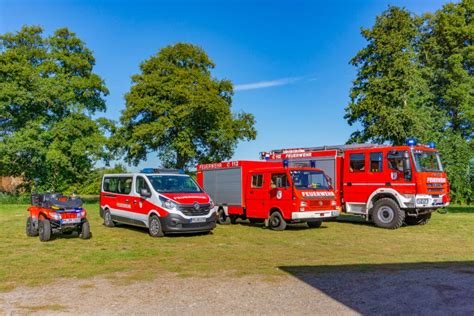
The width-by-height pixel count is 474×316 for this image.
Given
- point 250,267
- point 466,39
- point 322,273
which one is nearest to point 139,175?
point 250,267

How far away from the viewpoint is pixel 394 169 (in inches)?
587

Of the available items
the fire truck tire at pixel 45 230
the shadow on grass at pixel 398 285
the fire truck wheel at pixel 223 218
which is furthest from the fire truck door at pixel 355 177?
the fire truck tire at pixel 45 230

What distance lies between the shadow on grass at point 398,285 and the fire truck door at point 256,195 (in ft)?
22.8

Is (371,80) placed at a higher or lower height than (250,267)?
higher

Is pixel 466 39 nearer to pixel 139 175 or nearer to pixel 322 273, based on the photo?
pixel 139 175

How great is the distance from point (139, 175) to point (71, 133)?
60.5 feet

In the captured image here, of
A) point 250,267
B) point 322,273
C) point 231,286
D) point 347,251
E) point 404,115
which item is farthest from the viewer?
point 404,115

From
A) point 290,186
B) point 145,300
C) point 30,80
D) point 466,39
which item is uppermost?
point 466,39

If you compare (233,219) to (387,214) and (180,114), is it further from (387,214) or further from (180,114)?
(180,114)

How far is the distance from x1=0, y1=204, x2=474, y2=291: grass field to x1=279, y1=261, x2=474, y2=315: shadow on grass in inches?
19.9

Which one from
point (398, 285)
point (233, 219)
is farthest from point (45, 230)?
point (398, 285)

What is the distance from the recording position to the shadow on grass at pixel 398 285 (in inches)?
223

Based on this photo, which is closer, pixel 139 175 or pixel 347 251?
pixel 347 251

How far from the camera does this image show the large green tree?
28.9m
